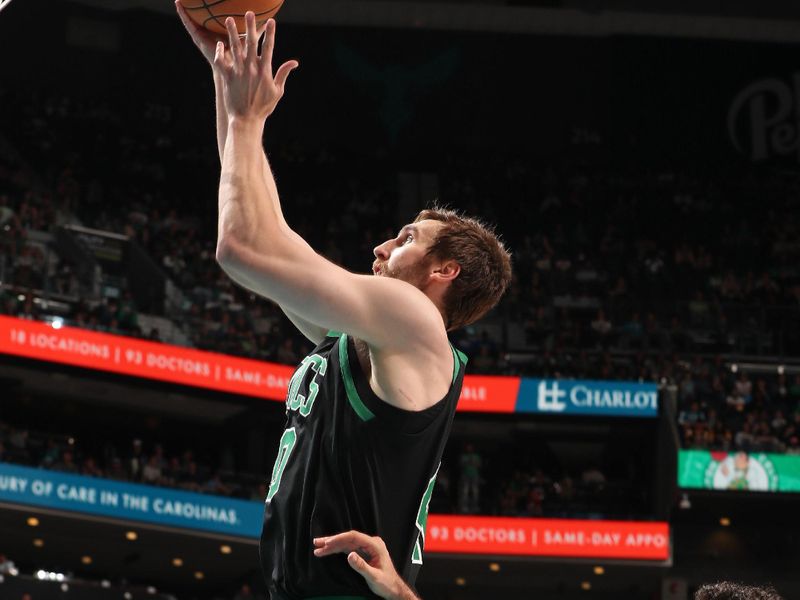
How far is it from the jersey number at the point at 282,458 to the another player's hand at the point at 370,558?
0.23 meters

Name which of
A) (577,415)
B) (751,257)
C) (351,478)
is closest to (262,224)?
(351,478)

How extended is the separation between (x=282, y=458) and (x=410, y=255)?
58 cm

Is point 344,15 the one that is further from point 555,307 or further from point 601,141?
point 555,307

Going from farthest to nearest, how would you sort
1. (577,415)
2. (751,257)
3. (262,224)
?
(751,257)
(577,415)
(262,224)

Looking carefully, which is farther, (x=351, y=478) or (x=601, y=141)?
(x=601, y=141)

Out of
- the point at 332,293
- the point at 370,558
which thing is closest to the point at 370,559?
the point at 370,558

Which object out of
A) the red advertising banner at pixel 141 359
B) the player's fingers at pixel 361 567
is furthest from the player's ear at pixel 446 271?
the red advertising banner at pixel 141 359

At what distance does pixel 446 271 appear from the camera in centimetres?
302

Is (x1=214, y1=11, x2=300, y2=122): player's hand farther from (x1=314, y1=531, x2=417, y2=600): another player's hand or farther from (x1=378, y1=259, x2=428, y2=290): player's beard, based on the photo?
(x1=314, y1=531, x2=417, y2=600): another player's hand

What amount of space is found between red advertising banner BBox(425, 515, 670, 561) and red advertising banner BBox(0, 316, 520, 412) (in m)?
2.35

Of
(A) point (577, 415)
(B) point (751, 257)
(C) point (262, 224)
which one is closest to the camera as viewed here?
(C) point (262, 224)

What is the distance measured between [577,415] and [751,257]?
26.1 feet

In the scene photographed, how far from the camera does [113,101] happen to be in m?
31.2

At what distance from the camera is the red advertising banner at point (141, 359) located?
2175 centimetres
